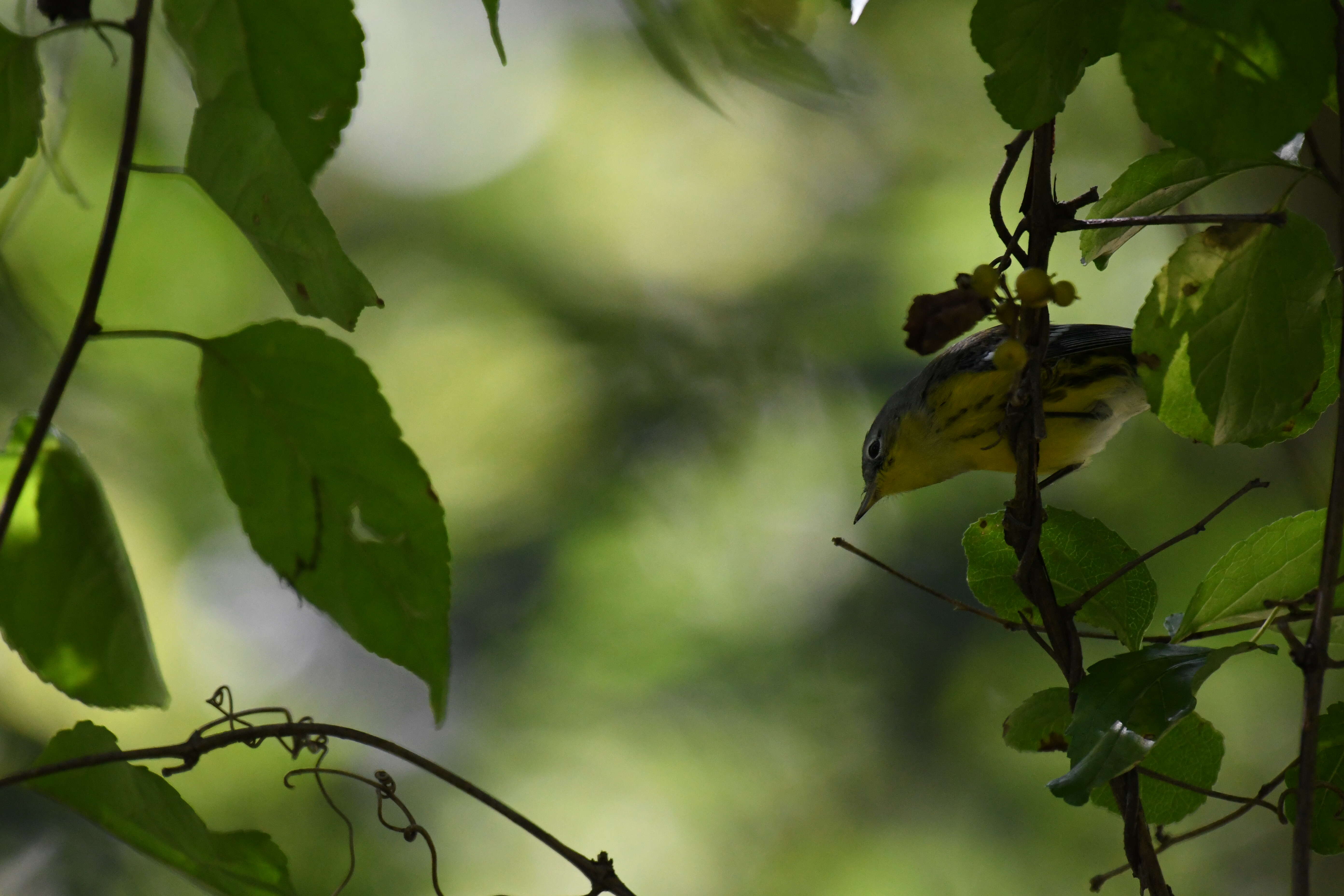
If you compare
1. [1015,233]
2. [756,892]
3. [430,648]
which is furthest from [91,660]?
[756,892]

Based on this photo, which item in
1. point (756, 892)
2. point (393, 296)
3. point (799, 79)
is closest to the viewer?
point (799, 79)

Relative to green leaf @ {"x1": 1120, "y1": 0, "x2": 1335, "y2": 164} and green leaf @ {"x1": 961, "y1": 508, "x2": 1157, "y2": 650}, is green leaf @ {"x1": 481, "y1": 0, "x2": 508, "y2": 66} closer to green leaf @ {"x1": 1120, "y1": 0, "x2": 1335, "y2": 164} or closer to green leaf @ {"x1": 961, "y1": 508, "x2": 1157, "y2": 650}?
green leaf @ {"x1": 1120, "y1": 0, "x2": 1335, "y2": 164}

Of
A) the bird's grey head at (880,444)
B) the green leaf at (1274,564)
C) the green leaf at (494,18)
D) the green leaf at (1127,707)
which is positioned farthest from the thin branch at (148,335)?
the bird's grey head at (880,444)

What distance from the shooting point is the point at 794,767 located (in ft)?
8.86

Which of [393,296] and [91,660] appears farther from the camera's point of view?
[393,296]

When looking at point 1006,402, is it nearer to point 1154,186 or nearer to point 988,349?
point 988,349

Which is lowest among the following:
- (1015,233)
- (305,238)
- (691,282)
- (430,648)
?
(430,648)

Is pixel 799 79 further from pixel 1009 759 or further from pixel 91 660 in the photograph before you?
pixel 1009 759

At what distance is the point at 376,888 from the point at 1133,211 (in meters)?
2.37

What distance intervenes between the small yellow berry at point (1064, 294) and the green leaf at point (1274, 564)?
16cm

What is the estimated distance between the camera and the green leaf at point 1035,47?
1.49ft

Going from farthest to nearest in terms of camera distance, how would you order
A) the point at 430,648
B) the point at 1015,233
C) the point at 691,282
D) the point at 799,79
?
1. the point at 691,282
2. the point at 799,79
3. the point at 1015,233
4. the point at 430,648

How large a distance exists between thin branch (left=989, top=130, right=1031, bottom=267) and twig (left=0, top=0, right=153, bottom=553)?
37cm

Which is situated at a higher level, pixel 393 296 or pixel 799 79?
pixel 393 296
